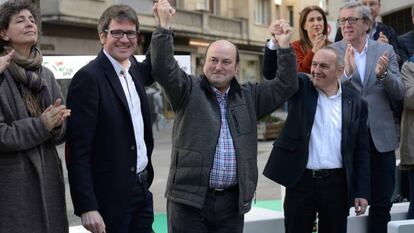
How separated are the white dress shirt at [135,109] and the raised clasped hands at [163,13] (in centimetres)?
35

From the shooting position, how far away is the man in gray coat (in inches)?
139

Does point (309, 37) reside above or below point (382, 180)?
above

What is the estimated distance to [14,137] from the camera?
120 inches

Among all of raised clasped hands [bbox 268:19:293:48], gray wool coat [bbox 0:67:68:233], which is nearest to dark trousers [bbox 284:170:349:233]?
raised clasped hands [bbox 268:19:293:48]

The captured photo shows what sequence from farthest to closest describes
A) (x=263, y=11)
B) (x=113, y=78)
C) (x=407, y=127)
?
(x=263, y=11) < (x=407, y=127) < (x=113, y=78)

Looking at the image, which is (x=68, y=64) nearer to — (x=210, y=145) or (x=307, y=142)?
(x=307, y=142)

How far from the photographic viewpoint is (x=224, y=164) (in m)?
3.58

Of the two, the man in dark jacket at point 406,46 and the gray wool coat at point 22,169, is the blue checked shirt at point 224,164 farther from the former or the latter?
the man in dark jacket at point 406,46

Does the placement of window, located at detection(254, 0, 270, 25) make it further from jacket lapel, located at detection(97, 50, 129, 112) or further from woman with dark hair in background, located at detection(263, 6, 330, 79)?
jacket lapel, located at detection(97, 50, 129, 112)

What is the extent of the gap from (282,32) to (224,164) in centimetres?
92

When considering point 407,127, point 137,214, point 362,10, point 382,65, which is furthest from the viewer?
point 407,127

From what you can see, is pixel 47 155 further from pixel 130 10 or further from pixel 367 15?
pixel 367 15

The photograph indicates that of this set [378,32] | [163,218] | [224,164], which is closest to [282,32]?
[224,164]

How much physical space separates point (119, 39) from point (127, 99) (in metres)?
0.34
